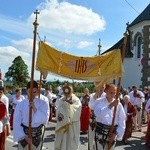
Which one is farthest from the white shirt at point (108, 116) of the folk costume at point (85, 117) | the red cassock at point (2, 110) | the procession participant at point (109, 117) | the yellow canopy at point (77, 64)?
the folk costume at point (85, 117)

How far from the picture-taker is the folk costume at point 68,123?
8977 millimetres

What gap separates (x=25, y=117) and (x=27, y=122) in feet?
0.29

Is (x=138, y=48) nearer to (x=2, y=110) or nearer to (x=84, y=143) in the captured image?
(x=84, y=143)

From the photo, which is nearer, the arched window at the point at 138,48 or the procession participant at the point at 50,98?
the procession participant at the point at 50,98

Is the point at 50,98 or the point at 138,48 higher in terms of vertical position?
the point at 138,48

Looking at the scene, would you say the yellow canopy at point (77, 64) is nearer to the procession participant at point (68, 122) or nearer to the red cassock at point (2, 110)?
the red cassock at point (2, 110)

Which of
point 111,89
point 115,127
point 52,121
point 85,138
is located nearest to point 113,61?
point 111,89

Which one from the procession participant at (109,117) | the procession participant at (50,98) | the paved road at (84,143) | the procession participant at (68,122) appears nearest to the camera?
the procession participant at (109,117)

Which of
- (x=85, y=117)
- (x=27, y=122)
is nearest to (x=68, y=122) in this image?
(x=27, y=122)

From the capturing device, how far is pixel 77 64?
23.0 ft

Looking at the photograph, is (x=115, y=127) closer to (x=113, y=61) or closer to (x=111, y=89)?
(x=111, y=89)

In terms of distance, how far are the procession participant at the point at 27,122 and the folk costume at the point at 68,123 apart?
2.42 metres

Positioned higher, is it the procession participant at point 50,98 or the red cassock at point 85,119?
the procession participant at point 50,98

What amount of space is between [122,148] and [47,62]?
6.33 m
